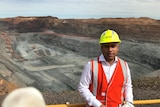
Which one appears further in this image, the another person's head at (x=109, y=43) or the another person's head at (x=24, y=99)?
the another person's head at (x=109, y=43)

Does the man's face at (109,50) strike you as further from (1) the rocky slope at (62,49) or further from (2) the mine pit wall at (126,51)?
(2) the mine pit wall at (126,51)

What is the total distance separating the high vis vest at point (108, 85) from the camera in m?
2.09

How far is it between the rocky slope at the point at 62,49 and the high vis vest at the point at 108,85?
6.48 meters

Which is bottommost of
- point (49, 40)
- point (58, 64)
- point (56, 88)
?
point (56, 88)

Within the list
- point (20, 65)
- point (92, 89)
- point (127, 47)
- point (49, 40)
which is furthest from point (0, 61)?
point (92, 89)

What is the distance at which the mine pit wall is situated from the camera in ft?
31.0

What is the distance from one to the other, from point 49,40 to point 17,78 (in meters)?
1.51

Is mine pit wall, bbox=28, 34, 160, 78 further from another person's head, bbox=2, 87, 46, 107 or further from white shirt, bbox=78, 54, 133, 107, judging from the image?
another person's head, bbox=2, 87, 46, 107

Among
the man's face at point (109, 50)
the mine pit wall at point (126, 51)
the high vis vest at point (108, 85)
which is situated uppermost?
the man's face at point (109, 50)

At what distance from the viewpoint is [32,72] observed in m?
9.04

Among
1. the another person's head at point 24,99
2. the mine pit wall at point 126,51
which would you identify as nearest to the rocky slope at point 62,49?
the mine pit wall at point 126,51

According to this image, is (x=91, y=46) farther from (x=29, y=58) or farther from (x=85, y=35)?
(x=29, y=58)

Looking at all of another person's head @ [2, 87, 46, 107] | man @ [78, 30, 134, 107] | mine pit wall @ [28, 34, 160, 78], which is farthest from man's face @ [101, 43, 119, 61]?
mine pit wall @ [28, 34, 160, 78]

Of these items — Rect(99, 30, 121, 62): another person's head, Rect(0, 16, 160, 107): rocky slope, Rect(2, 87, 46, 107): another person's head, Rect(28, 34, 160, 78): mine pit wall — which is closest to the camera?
Rect(2, 87, 46, 107): another person's head
